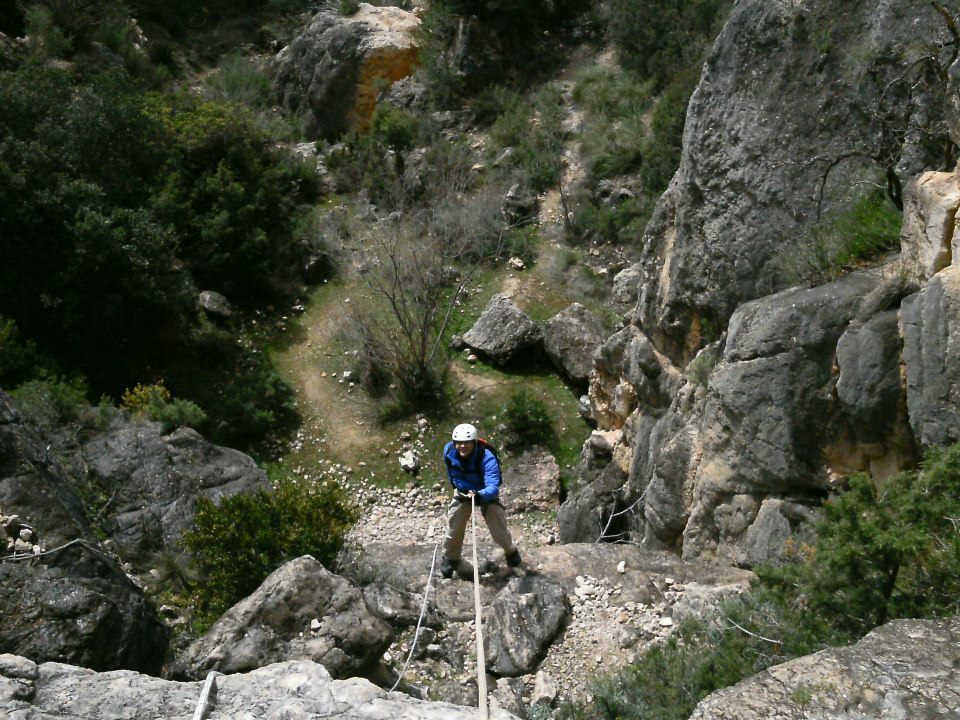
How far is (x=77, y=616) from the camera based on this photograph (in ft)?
20.4

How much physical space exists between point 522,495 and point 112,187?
29.5 feet

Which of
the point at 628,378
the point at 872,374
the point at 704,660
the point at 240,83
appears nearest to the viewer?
the point at 704,660

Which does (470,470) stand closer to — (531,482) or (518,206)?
(531,482)

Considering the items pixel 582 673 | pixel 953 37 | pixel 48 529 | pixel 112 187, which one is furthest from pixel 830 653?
pixel 112 187

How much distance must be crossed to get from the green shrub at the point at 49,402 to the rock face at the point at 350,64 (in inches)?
501

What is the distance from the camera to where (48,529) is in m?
6.85

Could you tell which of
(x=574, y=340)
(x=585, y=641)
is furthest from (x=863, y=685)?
(x=574, y=340)

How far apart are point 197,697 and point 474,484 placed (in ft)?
12.6

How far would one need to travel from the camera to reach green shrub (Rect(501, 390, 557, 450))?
1328cm

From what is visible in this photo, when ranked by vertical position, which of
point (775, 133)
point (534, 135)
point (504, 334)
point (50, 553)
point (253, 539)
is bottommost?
point (253, 539)

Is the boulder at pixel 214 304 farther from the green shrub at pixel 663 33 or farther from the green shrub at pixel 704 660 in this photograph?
the green shrub at pixel 704 660

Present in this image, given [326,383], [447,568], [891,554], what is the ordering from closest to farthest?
[891,554]
[447,568]
[326,383]

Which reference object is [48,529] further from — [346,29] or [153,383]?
[346,29]

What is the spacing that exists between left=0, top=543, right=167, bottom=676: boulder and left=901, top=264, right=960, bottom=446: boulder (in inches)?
237
